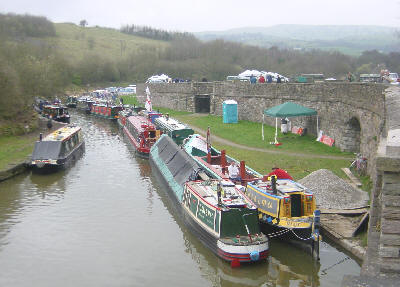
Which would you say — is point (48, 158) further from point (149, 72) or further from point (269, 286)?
point (149, 72)

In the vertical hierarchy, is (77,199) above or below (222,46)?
below

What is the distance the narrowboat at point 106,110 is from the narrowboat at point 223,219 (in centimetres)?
3283

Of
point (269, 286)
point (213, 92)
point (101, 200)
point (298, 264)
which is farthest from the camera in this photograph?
point (213, 92)

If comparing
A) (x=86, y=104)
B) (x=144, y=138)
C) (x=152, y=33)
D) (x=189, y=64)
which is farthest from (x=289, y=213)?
(x=152, y=33)

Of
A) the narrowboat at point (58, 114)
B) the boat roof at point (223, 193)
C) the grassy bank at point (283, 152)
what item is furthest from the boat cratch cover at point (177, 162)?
the narrowboat at point (58, 114)

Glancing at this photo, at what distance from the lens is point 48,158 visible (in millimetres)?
24562

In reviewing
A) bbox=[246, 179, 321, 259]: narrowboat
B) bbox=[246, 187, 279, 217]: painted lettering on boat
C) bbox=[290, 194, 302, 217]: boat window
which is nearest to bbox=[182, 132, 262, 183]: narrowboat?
bbox=[246, 187, 279, 217]: painted lettering on boat

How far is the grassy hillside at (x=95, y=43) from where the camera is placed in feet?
363

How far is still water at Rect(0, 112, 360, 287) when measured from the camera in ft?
42.1

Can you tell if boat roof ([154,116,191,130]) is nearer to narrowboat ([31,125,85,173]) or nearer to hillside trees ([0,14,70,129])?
narrowboat ([31,125,85,173])

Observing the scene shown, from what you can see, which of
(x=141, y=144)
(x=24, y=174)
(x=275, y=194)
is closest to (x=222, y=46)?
(x=141, y=144)

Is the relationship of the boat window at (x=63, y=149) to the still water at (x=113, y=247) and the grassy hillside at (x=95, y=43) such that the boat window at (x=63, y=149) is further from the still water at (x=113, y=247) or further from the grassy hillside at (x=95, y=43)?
the grassy hillside at (x=95, y=43)

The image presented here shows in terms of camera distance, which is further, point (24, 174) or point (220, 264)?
point (24, 174)

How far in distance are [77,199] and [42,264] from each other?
655 cm
